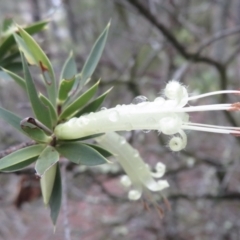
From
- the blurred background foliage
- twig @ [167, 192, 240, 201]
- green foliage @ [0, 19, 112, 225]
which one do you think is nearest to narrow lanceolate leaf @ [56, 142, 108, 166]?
green foliage @ [0, 19, 112, 225]

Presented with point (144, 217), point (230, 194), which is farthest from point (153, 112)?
point (144, 217)

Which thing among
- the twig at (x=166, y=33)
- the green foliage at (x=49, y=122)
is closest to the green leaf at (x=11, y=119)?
the green foliage at (x=49, y=122)

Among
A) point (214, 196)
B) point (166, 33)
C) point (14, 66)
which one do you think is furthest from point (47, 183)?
point (214, 196)

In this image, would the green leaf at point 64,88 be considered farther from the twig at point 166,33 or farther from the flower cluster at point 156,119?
the twig at point 166,33

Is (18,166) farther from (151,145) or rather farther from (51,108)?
(151,145)

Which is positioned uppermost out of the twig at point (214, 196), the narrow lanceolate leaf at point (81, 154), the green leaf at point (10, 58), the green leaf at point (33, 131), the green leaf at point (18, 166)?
the green leaf at point (10, 58)

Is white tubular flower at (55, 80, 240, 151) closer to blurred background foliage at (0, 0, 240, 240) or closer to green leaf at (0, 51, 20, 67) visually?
green leaf at (0, 51, 20, 67)
